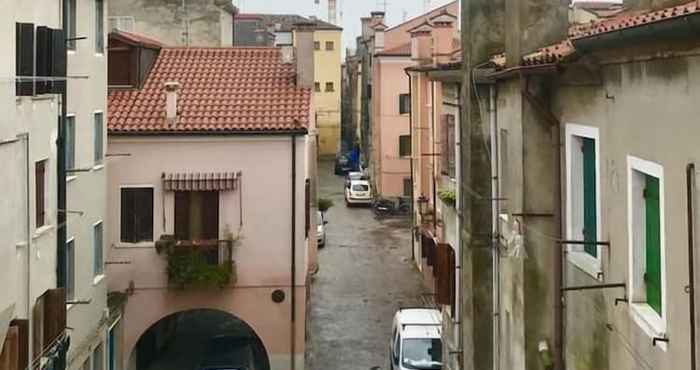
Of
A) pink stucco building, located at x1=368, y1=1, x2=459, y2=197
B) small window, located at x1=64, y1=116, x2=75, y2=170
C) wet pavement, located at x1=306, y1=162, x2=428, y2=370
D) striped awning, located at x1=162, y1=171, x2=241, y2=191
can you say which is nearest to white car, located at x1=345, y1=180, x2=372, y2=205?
pink stucco building, located at x1=368, y1=1, x2=459, y2=197

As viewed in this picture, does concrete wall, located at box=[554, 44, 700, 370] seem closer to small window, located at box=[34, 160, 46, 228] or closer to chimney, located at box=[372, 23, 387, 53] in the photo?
small window, located at box=[34, 160, 46, 228]

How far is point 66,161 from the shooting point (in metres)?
16.5

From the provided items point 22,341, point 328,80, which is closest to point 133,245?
point 22,341

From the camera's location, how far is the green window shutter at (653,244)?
6.46 m

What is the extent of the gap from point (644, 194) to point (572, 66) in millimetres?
1799

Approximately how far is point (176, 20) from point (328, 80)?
38176 mm

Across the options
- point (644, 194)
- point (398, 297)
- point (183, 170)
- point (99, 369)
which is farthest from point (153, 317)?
point (644, 194)

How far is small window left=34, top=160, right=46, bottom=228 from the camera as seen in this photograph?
47.2 ft

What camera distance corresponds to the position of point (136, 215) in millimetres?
20406

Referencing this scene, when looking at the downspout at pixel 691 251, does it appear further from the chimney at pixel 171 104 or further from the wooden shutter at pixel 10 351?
the chimney at pixel 171 104

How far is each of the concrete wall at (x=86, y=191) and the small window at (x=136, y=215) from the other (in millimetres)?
1050

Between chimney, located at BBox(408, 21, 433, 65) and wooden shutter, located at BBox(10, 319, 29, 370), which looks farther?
chimney, located at BBox(408, 21, 433, 65)

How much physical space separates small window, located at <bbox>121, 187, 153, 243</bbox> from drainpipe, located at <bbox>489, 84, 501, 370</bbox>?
1052 cm

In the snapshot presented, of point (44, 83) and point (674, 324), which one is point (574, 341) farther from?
point (44, 83)
